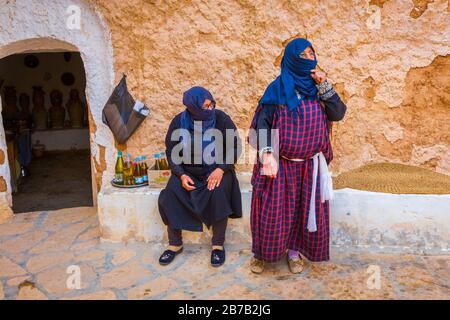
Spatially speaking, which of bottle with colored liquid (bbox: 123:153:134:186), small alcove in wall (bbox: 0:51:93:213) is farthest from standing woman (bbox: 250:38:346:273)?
small alcove in wall (bbox: 0:51:93:213)

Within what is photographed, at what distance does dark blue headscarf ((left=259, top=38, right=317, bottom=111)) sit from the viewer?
278cm

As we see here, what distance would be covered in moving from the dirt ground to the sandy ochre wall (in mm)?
2063

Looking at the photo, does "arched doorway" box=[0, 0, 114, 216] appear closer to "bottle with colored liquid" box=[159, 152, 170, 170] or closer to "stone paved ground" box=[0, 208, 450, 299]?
"bottle with colored liquid" box=[159, 152, 170, 170]

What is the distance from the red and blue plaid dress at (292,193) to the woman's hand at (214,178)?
0.32 metres

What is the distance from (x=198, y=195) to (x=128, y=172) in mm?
937

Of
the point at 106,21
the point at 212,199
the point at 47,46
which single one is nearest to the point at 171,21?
the point at 106,21

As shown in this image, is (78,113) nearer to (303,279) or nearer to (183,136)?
(183,136)

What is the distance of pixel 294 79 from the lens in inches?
112

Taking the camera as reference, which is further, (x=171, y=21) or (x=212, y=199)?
(x=171, y=21)

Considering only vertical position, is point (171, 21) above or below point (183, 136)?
above

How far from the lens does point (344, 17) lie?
12.5 feet

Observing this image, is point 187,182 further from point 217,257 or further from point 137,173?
point 137,173

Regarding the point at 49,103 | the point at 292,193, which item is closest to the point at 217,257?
the point at 292,193
